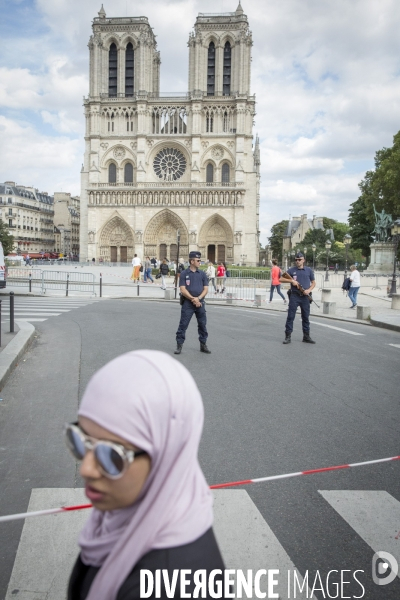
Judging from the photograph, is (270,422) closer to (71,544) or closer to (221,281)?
(71,544)

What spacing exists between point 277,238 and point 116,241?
5679 centimetres

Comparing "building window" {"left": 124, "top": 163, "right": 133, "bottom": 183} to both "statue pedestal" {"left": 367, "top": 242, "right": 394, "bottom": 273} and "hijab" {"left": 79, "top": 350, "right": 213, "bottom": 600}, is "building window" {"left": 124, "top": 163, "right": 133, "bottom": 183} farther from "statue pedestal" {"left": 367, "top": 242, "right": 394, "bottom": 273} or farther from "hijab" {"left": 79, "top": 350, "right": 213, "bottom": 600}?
"hijab" {"left": 79, "top": 350, "right": 213, "bottom": 600}

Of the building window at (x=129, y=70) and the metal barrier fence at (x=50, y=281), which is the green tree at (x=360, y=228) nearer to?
the building window at (x=129, y=70)

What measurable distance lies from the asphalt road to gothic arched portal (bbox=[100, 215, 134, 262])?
5060 centimetres

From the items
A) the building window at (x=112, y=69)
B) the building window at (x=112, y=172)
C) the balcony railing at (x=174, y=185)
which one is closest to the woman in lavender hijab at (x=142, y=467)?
the balcony railing at (x=174, y=185)

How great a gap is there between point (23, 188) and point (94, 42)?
4251 cm

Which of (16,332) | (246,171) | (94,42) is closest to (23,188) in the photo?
(94,42)

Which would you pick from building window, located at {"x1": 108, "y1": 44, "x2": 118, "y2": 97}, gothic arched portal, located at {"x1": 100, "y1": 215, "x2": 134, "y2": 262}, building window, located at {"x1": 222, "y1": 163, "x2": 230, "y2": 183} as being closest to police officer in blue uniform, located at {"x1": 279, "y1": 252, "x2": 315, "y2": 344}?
gothic arched portal, located at {"x1": 100, "y1": 215, "x2": 134, "y2": 262}

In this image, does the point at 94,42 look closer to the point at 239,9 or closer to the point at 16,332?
the point at 239,9

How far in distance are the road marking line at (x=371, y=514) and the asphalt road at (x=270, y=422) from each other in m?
0.07

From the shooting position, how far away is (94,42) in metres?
57.2

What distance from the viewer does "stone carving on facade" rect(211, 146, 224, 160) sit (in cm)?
5859

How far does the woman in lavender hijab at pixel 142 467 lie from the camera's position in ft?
3.91

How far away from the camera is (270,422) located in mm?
4879
